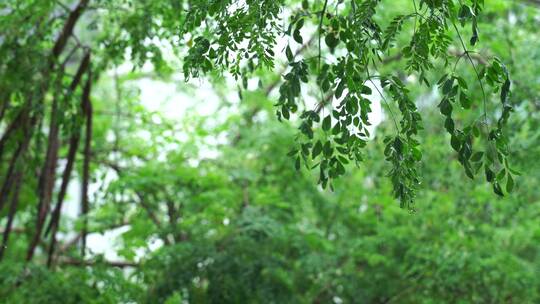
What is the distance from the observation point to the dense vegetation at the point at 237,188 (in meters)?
4.36

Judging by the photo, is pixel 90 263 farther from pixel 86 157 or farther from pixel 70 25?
pixel 70 25

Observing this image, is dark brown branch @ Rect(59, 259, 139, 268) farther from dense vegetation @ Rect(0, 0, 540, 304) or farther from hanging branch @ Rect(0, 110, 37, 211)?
hanging branch @ Rect(0, 110, 37, 211)

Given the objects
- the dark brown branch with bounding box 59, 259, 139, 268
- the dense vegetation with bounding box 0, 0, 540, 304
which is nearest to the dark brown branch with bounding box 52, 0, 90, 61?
the dense vegetation with bounding box 0, 0, 540, 304

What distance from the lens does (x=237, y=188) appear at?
5.82 m

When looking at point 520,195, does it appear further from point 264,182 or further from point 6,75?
point 6,75

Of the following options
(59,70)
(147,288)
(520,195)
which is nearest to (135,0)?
(59,70)

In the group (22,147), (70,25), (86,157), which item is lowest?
(22,147)

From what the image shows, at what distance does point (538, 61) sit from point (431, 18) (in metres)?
2.83

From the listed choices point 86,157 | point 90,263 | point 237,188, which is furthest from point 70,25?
point 237,188

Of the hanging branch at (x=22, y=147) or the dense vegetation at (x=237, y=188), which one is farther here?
the hanging branch at (x=22, y=147)

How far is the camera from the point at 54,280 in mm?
4551

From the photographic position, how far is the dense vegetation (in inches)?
172

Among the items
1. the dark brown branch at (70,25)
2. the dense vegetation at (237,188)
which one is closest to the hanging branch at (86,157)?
the dense vegetation at (237,188)

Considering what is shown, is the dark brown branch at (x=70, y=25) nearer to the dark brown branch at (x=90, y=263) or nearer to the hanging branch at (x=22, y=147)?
the hanging branch at (x=22, y=147)
